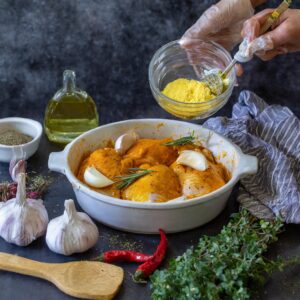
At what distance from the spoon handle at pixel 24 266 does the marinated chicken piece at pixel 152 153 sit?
0.32 m

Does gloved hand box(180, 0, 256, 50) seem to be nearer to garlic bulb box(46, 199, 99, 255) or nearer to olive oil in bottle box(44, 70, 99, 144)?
olive oil in bottle box(44, 70, 99, 144)

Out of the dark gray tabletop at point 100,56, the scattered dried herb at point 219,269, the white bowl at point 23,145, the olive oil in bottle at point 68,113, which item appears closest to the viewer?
the scattered dried herb at point 219,269

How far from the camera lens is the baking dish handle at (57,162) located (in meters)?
1.21

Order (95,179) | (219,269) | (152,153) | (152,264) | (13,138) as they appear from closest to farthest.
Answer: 1. (219,269)
2. (152,264)
3. (95,179)
4. (152,153)
5. (13,138)

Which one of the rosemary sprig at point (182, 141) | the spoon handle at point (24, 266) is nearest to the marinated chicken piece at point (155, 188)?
the rosemary sprig at point (182, 141)

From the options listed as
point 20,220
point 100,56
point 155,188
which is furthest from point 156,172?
point 100,56

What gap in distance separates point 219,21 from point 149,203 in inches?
18.2

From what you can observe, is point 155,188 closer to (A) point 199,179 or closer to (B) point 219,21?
(A) point 199,179

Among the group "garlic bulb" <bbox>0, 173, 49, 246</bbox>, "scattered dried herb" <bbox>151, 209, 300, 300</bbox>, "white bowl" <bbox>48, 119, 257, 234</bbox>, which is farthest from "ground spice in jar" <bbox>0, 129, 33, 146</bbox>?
"scattered dried herb" <bbox>151, 209, 300, 300</bbox>

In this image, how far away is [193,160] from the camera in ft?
4.09

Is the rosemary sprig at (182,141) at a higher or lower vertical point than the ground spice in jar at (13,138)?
higher

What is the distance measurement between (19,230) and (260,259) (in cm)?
44

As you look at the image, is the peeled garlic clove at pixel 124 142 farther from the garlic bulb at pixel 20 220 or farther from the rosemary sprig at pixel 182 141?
the garlic bulb at pixel 20 220

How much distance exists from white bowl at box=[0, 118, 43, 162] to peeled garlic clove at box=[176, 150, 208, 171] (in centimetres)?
36
